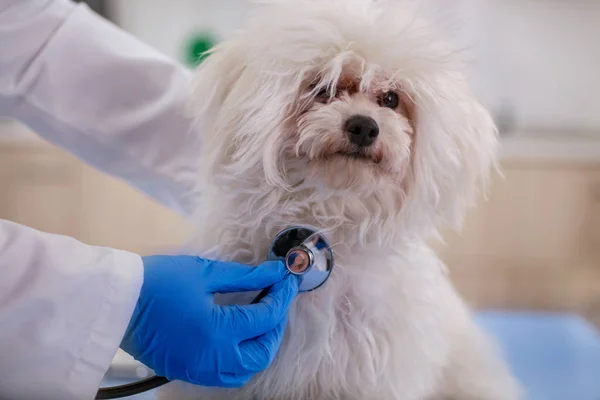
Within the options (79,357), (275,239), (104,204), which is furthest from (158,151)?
(104,204)

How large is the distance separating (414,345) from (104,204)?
167 centimetres

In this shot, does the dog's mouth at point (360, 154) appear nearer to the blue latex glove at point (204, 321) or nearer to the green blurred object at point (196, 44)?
the blue latex glove at point (204, 321)

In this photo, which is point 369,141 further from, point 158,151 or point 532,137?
point 532,137

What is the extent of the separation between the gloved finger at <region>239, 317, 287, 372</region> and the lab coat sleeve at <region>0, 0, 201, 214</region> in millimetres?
315

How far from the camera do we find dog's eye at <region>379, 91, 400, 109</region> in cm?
89

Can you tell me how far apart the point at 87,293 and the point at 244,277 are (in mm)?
190

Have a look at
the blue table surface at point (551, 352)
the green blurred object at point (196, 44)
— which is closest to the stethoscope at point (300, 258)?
the blue table surface at point (551, 352)

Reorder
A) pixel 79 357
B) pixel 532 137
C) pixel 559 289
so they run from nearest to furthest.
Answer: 1. pixel 79 357
2. pixel 559 289
3. pixel 532 137

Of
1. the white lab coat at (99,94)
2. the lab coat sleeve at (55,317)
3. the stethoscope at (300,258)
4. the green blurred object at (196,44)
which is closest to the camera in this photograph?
the lab coat sleeve at (55,317)

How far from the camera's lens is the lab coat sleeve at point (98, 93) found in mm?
1087

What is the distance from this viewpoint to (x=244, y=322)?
78 centimetres

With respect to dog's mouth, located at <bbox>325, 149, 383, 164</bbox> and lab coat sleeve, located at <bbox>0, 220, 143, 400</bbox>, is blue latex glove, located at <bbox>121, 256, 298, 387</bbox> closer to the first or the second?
lab coat sleeve, located at <bbox>0, 220, 143, 400</bbox>

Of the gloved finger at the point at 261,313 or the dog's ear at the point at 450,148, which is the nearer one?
the gloved finger at the point at 261,313

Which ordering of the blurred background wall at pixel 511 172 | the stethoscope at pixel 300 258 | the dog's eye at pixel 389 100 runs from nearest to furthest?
the stethoscope at pixel 300 258
the dog's eye at pixel 389 100
the blurred background wall at pixel 511 172
